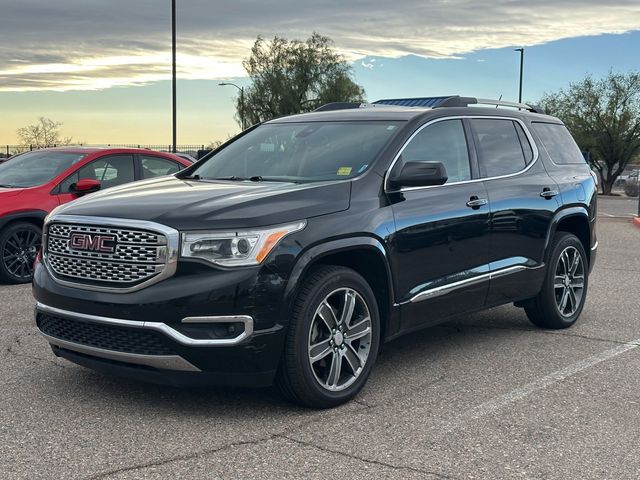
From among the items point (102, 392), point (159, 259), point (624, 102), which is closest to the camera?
point (159, 259)

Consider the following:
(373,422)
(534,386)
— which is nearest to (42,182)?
(373,422)

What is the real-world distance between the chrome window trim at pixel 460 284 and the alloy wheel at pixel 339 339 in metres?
0.35

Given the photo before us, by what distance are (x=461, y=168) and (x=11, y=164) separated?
6291 millimetres

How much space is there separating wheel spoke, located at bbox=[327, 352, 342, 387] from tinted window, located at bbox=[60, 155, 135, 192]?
18.2 ft

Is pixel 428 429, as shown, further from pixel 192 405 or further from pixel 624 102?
pixel 624 102

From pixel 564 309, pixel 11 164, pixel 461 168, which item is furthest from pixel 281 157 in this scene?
pixel 11 164

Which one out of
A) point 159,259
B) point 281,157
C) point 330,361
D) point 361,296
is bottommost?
point 330,361

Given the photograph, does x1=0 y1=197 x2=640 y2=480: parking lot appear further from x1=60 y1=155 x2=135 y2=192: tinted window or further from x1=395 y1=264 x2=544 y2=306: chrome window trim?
x1=60 y1=155 x2=135 y2=192: tinted window

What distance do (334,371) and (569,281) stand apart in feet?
10.4

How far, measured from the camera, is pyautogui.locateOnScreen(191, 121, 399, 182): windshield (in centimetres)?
525

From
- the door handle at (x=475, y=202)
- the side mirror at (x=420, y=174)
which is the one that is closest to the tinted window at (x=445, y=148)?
the door handle at (x=475, y=202)

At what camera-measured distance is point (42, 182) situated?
9.20m

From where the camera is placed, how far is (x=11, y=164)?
32.4 ft

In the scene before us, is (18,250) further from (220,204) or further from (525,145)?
(525,145)
